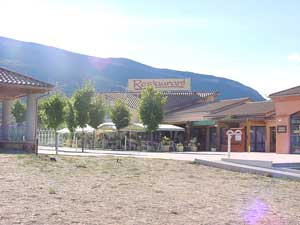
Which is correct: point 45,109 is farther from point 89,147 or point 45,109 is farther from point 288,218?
point 288,218

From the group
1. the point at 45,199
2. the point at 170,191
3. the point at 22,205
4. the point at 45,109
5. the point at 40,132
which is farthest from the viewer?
the point at 40,132

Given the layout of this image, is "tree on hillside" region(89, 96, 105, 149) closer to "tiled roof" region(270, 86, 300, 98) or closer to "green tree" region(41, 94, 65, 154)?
"green tree" region(41, 94, 65, 154)

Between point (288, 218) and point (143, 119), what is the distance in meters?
31.5

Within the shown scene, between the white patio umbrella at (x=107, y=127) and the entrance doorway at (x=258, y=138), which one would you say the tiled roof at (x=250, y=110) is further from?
the white patio umbrella at (x=107, y=127)

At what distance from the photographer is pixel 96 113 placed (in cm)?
3894

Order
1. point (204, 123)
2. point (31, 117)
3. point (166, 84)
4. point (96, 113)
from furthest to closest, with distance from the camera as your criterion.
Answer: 1. point (166, 84)
2. point (204, 123)
3. point (96, 113)
4. point (31, 117)

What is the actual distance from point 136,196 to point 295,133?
81.7 feet

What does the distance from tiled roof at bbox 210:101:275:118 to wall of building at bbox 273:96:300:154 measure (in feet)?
14.6

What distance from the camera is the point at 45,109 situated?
30.8m

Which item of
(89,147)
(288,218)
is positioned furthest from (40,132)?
(288,218)

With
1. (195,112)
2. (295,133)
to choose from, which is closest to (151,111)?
(195,112)

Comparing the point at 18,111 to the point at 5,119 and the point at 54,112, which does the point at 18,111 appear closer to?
the point at 54,112

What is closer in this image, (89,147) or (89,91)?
(89,91)

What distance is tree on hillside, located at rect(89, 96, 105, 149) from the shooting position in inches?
1515
